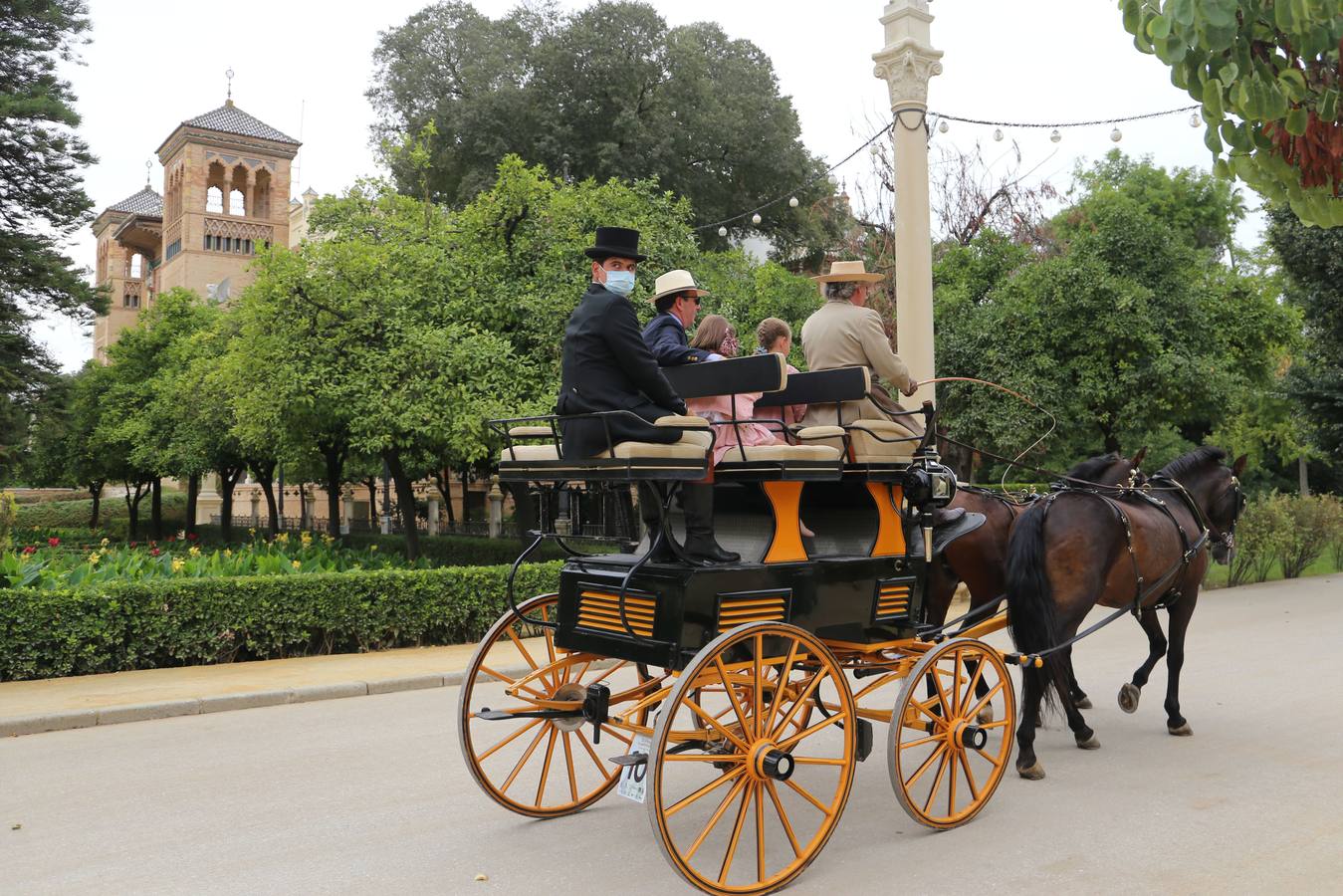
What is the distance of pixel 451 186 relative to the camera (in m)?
32.0

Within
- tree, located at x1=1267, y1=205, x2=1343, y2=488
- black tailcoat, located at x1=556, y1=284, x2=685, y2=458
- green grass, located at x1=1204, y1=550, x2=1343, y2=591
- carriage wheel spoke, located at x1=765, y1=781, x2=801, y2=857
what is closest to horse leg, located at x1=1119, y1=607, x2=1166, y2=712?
carriage wheel spoke, located at x1=765, y1=781, x2=801, y2=857

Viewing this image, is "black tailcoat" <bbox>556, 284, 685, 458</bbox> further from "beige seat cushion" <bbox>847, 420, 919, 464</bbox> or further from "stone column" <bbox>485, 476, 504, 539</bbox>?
"stone column" <bbox>485, 476, 504, 539</bbox>

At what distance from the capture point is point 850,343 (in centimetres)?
625

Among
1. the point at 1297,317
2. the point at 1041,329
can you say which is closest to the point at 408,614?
the point at 1041,329

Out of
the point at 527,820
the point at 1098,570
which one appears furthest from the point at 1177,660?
the point at 527,820

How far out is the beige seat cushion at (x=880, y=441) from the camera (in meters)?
5.68

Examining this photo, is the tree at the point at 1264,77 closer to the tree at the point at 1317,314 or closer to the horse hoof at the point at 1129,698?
the horse hoof at the point at 1129,698

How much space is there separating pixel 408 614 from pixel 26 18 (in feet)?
70.8

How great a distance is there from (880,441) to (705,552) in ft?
4.55

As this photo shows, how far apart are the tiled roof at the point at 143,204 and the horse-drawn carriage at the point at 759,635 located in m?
91.8

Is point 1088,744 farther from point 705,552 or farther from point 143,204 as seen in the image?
point 143,204

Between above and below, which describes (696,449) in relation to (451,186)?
below

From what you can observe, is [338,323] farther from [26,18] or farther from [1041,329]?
[26,18]

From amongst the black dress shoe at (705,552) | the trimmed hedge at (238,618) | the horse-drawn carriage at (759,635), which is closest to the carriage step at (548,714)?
the horse-drawn carriage at (759,635)
